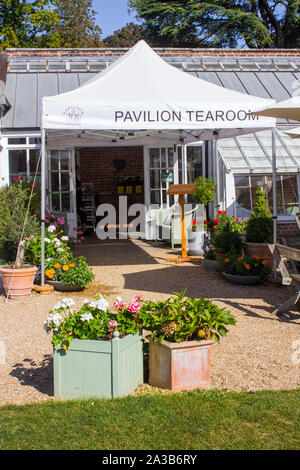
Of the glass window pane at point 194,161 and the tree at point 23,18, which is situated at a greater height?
the tree at point 23,18

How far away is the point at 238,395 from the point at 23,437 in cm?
146

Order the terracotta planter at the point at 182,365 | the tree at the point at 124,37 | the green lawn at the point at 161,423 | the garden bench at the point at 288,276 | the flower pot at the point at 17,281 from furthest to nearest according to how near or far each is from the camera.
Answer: the tree at the point at 124,37
the flower pot at the point at 17,281
the garden bench at the point at 288,276
the terracotta planter at the point at 182,365
the green lawn at the point at 161,423

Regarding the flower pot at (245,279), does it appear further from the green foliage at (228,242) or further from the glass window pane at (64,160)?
the glass window pane at (64,160)

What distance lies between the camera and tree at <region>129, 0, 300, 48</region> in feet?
76.3

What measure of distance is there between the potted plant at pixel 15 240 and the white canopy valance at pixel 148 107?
1.21 metres

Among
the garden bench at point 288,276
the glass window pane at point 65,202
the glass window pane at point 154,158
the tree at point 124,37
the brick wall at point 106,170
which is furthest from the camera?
the tree at point 124,37

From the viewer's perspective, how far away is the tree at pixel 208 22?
2325 centimetres

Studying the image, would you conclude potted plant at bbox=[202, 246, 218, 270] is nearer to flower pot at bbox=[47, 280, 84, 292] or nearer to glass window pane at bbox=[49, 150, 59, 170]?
flower pot at bbox=[47, 280, 84, 292]

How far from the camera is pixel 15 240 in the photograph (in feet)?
23.1

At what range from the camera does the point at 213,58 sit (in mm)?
14172

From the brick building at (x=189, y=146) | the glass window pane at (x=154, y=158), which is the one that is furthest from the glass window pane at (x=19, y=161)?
the glass window pane at (x=154, y=158)

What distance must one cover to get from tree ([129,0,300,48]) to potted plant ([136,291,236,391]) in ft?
70.6

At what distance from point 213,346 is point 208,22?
21.6 m

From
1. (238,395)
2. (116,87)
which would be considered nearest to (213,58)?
(116,87)
